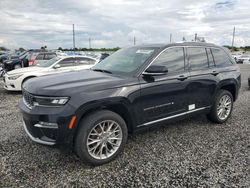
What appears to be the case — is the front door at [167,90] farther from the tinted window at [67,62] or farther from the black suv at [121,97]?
the tinted window at [67,62]

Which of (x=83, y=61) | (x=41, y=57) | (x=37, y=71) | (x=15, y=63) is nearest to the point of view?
(x=37, y=71)

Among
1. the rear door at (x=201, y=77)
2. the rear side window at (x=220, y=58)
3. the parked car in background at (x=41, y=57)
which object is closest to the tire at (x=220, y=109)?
the rear door at (x=201, y=77)

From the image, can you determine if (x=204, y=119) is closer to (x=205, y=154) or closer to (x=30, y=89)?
(x=205, y=154)

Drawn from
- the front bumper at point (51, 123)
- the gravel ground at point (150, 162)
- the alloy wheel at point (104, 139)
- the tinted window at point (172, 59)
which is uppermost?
the tinted window at point (172, 59)

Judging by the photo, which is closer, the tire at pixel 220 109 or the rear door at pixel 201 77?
the rear door at pixel 201 77

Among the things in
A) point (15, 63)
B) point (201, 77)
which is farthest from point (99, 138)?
point (15, 63)

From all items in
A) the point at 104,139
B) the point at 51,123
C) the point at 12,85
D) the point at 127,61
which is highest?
the point at 127,61

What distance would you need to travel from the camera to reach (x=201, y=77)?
4.00 meters

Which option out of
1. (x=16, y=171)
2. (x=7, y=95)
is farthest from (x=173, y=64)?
(x=7, y=95)

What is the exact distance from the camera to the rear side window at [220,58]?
445 centimetres

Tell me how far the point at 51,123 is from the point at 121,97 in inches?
40.1

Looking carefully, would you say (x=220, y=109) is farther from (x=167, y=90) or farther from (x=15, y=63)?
(x=15, y=63)

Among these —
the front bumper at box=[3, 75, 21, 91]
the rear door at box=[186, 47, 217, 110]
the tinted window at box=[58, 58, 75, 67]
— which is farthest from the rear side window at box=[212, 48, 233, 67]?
the front bumper at box=[3, 75, 21, 91]

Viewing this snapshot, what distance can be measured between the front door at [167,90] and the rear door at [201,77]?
18 cm
